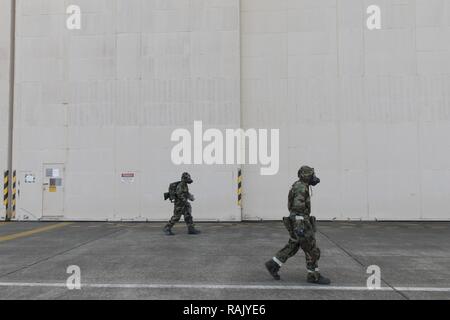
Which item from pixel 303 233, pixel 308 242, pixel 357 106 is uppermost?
pixel 357 106

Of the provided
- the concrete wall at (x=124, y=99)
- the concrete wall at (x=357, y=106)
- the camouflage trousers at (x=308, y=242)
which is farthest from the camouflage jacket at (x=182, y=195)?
the camouflage trousers at (x=308, y=242)

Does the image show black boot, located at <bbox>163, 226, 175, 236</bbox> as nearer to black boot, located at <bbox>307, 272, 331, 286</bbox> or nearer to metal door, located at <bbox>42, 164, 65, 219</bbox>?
metal door, located at <bbox>42, 164, 65, 219</bbox>

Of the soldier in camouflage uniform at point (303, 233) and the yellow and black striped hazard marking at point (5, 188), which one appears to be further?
the yellow and black striped hazard marking at point (5, 188)

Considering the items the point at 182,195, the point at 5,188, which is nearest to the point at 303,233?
the point at 182,195

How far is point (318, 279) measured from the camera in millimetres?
5887

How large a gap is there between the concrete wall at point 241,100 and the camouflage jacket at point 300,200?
7.29 m

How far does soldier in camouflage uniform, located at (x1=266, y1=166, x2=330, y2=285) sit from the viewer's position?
5898mm

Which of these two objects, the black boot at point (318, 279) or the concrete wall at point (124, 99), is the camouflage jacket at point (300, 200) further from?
the concrete wall at point (124, 99)

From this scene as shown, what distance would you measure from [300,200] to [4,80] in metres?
13.0

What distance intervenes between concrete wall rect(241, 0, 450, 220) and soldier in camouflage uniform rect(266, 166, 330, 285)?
7396 millimetres

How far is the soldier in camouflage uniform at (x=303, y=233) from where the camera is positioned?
5.90m

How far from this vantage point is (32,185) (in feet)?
45.8

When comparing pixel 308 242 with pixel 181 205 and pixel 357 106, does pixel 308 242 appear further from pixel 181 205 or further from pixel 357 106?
pixel 357 106
